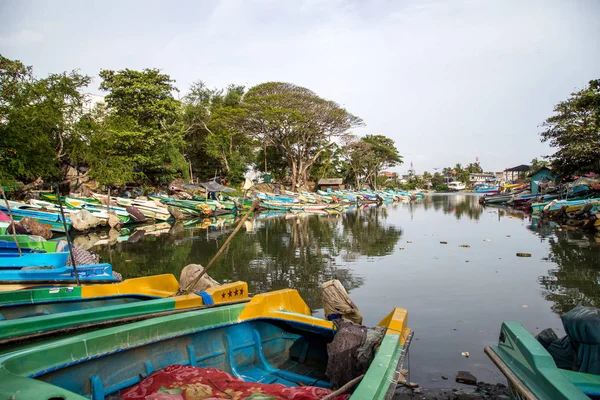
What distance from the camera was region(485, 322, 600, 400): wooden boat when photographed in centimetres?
240

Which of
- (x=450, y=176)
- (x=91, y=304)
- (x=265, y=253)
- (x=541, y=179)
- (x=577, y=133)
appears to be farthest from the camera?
(x=450, y=176)

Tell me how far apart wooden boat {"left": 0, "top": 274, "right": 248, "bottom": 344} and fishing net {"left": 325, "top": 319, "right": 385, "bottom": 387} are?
1674 millimetres

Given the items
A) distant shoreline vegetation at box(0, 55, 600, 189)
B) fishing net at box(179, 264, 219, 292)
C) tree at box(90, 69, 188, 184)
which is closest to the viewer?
fishing net at box(179, 264, 219, 292)

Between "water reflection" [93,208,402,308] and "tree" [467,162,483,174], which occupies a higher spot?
"tree" [467,162,483,174]

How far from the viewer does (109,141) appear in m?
23.5

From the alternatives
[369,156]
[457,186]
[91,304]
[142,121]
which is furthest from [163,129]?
[457,186]

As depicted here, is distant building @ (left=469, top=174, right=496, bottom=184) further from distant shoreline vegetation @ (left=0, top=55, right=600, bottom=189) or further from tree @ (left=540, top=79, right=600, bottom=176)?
tree @ (left=540, top=79, right=600, bottom=176)

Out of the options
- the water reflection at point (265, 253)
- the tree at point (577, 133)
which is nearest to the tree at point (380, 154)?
the tree at point (577, 133)

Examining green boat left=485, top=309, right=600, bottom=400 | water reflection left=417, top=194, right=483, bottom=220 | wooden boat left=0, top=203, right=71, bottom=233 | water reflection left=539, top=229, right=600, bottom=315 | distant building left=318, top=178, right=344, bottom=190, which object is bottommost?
water reflection left=539, top=229, right=600, bottom=315

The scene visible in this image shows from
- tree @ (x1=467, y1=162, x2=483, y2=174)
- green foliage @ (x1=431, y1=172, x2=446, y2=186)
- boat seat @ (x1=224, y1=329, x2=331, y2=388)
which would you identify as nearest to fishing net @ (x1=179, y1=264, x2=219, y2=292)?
boat seat @ (x1=224, y1=329, x2=331, y2=388)

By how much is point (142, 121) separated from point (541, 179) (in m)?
36.5

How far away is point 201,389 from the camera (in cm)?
314

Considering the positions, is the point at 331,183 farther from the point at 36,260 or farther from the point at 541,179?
the point at 36,260

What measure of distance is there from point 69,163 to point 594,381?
1022 inches
